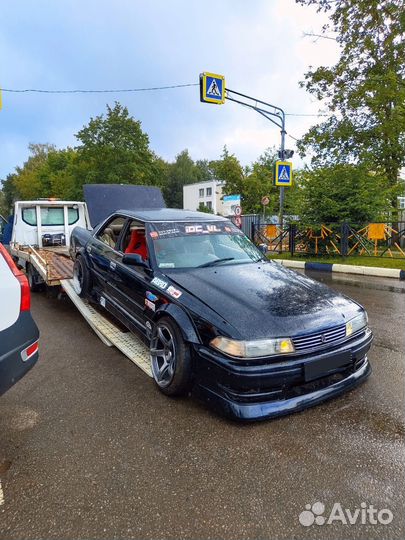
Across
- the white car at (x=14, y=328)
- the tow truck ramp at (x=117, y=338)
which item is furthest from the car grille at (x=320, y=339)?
the white car at (x=14, y=328)

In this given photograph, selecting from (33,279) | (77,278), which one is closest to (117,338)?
(77,278)

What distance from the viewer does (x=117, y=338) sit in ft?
14.6

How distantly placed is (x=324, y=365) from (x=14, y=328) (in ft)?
7.53

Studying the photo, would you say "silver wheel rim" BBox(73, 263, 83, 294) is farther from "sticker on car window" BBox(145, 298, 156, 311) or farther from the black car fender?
the black car fender

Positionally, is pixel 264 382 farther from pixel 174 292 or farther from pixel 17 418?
pixel 17 418

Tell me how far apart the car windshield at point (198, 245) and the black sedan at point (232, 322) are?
0.5 inches

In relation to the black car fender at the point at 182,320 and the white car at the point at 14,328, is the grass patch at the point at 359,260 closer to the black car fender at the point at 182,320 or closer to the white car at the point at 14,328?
the black car fender at the point at 182,320

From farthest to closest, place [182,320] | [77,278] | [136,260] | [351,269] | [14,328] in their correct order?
[351,269], [77,278], [136,260], [182,320], [14,328]

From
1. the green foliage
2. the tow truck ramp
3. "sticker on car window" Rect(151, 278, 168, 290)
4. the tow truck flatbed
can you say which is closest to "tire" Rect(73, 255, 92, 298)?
the tow truck ramp

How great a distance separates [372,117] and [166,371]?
1694 cm

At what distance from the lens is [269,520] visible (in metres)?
1.95

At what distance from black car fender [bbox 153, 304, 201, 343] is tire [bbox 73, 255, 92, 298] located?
254 cm

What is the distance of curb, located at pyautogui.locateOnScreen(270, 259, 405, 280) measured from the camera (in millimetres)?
10008

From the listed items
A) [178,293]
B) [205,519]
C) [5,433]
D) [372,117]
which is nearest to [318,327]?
[178,293]
